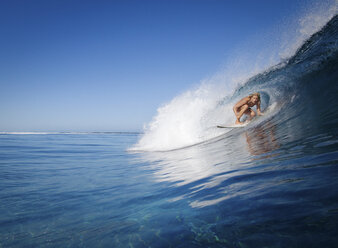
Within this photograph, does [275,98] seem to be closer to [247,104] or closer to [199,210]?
[247,104]

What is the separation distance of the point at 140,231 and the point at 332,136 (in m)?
2.93

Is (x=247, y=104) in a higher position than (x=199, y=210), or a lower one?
higher

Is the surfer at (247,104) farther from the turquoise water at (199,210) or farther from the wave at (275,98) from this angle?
the turquoise water at (199,210)

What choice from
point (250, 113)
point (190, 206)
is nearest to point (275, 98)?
point (250, 113)

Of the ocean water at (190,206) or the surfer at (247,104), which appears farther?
the surfer at (247,104)

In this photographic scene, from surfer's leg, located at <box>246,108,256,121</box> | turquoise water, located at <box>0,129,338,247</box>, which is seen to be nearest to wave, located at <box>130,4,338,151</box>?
surfer's leg, located at <box>246,108,256,121</box>

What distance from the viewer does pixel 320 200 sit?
137 cm

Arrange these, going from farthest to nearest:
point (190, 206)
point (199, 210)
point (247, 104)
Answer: point (247, 104), point (190, 206), point (199, 210)

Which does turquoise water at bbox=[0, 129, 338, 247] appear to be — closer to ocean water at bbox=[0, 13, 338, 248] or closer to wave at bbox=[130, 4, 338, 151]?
ocean water at bbox=[0, 13, 338, 248]

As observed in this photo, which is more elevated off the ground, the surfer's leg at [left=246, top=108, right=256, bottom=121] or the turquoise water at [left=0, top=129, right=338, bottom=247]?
the surfer's leg at [left=246, top=108, right=256, bottom=121]

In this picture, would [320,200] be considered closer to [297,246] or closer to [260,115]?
[297,246]

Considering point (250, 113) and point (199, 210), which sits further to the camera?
point (250, 113)

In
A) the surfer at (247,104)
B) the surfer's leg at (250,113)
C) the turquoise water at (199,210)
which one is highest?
the surfer at (247,104)

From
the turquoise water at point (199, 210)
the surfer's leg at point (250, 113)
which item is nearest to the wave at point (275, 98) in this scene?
the surfer's leg at point (250, 113)
